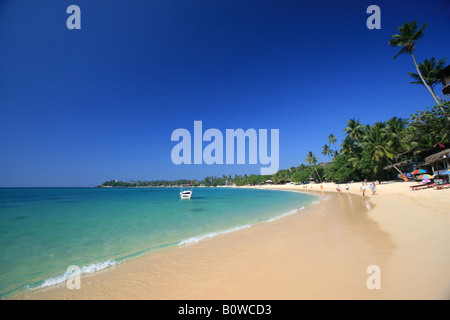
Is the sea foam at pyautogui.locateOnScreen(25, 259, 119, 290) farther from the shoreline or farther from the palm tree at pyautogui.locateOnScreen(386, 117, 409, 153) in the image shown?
the palm tree at pyautogui.locateOnScreen(386, 117, 409, 153)

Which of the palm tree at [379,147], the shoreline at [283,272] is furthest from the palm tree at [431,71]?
the shoreline at [283,272]

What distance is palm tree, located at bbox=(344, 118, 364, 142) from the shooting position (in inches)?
2002

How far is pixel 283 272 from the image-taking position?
4.11 meters

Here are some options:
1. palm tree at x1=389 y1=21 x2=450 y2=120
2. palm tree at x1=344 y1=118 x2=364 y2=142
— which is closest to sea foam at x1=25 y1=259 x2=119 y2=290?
palm tree at x1=389 y1=21 x2=450 y2=120

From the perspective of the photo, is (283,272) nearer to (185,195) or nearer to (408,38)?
(408,38)

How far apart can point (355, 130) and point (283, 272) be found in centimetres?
5897

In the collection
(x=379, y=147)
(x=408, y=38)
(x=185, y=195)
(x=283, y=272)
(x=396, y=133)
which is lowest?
(x=185, y=195)

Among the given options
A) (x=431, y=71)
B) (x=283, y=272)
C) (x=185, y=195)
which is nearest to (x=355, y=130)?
(x=431, y=71)

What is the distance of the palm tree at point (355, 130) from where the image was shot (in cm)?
5084
